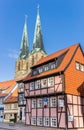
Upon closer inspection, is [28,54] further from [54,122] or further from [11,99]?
[54,122]

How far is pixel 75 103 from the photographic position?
3105 centimetres

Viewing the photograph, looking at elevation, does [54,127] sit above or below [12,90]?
below

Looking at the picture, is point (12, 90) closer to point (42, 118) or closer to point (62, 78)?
point (42, 118)

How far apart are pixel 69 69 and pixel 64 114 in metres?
6.76

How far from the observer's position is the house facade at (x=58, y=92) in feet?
97.7

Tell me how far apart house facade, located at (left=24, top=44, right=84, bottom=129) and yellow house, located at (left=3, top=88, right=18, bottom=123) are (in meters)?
Result: 10.2

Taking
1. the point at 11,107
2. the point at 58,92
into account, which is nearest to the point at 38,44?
the point at 11,107

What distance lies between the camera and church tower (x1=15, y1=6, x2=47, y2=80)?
95.9m

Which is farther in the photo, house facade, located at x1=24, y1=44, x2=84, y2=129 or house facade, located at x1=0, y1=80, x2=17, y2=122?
house facade, located at x1=0, y1=80, x2=17, y2=122

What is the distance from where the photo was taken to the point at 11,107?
46469 mm

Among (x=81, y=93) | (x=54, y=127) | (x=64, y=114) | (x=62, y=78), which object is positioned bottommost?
(x=54, y=127)

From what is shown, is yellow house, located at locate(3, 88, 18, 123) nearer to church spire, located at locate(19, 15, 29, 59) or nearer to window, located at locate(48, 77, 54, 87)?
window, located at locate(48, 77, 54, 87)

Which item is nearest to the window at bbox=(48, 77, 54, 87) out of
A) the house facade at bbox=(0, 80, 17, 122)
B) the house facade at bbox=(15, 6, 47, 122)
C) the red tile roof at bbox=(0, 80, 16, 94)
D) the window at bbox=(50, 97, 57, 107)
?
the window at bbox=(50, 97, 57, 107)

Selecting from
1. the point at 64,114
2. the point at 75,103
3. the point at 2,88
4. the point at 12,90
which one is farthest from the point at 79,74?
the point at 2,88
